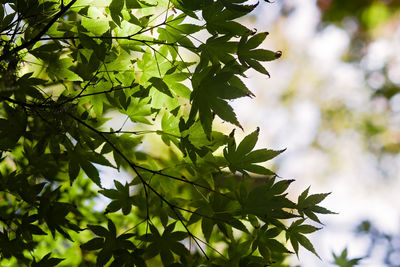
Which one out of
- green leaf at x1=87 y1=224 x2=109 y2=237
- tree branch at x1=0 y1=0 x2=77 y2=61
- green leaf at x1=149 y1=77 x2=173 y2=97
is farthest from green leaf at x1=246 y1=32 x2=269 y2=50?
green leaf at x1=87 y1=224 x2=109 y2=237

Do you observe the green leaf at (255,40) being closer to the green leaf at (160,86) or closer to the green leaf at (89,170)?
the green leaf at (160,86)

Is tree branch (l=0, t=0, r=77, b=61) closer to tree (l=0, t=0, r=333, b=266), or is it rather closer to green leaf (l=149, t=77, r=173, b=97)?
tree (l=0, t=0, r=333, b=266)

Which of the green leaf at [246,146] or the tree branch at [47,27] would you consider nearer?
the tree branch at [47,27]

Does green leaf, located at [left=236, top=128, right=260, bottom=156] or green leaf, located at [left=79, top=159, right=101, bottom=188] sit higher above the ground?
green leaf, located at [left=236, top=128, right=260, bottom=156]

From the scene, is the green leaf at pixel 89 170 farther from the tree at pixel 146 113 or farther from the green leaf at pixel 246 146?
the green leaf at pixel 246 146

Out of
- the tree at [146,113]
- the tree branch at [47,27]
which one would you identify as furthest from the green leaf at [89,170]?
the tree branch at [47,27]

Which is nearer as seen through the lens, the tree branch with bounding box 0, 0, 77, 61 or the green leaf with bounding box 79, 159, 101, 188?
the tree branch with bounding box 0, 0, 77, 61

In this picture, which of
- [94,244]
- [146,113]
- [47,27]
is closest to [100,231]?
[94,244]

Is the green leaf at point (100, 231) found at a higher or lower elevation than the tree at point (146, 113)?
lower

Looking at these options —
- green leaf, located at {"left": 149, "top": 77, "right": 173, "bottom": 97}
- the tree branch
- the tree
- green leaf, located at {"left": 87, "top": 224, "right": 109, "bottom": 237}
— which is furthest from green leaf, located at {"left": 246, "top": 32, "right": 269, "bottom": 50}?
green leaf, located at {"left": 87, "top": 224, "right": 109, "bottom": 237}

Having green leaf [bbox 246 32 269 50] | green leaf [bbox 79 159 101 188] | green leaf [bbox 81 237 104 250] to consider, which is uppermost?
green leaf [bbox 246 32 269 50]

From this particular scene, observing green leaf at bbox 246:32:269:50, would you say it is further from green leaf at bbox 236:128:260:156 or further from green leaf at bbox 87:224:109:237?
green leaf at bbox 87:224:109:237

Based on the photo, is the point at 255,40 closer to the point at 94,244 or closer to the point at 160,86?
the point at 160,86

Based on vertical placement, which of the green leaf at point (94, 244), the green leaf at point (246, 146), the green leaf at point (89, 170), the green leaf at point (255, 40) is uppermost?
the green leaf at point (255, 40)
